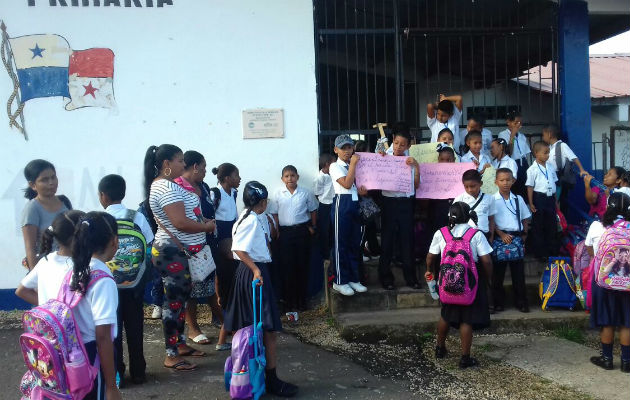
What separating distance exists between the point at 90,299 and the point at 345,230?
3.31 meters

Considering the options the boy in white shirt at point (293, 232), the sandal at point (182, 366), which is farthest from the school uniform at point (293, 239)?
the sandal at point (182, 366)

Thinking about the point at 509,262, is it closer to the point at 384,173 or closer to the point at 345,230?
the point at 384,173

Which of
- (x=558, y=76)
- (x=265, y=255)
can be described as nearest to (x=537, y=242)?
(x=558, y=76)

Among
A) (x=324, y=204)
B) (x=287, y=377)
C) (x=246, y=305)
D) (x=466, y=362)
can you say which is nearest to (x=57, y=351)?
(x=246, y=305)

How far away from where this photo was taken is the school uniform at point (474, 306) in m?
4.46

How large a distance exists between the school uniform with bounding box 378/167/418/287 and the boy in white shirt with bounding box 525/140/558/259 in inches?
54.4

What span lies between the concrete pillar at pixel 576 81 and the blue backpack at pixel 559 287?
5.30 ft

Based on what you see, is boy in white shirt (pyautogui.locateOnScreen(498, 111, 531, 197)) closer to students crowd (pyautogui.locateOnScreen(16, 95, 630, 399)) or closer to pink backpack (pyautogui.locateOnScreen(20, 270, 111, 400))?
students crowd (pyautogui.locateOnScreen(16, 95, 630, 399))

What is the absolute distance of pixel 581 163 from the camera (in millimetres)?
6992

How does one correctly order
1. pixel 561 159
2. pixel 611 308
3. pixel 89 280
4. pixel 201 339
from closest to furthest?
1. pixel 89 280
2. pixel 611 308
3. pixel 201 339
4. pixel 561 159

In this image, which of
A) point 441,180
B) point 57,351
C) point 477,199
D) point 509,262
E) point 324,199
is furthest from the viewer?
point 324,199

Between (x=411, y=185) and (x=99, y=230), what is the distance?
3.73 metres

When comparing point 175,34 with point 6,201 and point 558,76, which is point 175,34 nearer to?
point 6,201

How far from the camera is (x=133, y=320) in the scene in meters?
4.16
